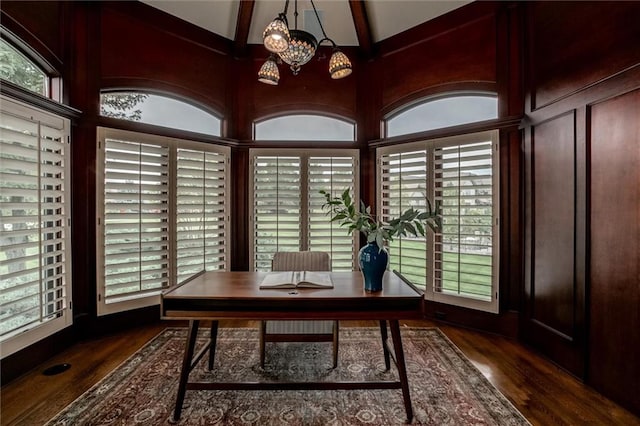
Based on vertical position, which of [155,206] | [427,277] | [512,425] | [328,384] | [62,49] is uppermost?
[62,49]

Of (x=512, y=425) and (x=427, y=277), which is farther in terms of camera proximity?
(x=427, y=277)

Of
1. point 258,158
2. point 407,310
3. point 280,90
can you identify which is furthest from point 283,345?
point 280,90

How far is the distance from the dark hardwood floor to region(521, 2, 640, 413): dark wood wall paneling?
155mm

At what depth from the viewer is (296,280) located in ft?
7.27

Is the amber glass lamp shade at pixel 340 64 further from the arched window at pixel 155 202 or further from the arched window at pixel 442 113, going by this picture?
the arched window at pixel 155 202

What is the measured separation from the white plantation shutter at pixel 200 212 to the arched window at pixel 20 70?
1295 millimetres

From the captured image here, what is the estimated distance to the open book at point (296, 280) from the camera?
213 centimetres

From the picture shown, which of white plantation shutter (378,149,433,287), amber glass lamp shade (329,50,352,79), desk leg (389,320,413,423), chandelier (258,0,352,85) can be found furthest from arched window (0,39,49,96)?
white plantation shutter (378,149,433,287)

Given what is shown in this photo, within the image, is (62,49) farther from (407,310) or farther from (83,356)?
(407,310)

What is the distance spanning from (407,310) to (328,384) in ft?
2.36

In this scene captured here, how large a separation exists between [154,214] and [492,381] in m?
3.55

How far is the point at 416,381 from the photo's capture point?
7.87 feet

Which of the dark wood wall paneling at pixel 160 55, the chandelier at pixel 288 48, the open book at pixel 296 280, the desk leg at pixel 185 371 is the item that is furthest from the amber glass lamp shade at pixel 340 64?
the dark wood wall paneling at pixel 160 55

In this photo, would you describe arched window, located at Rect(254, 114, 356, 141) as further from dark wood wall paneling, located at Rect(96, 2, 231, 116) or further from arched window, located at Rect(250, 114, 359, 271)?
dark wood wall paneling, located at Rect(96, 2, 231, 116)
